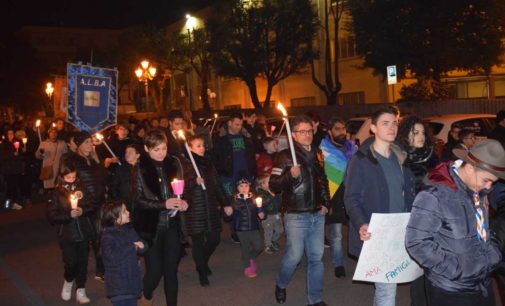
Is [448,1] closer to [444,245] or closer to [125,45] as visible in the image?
[444,245]

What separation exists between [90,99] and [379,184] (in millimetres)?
6417

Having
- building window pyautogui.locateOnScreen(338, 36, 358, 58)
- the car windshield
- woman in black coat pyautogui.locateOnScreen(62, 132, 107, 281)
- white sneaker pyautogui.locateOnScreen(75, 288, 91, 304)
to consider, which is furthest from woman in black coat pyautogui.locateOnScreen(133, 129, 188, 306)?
building window pyautogui.locateOnScreen(338, 36, 358, 58)

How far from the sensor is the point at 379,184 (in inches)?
170

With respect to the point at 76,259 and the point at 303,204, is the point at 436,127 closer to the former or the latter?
the point at 303,204

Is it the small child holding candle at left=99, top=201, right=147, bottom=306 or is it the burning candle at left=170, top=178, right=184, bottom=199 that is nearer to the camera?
the small child holding candle at left=99, top=201, right=147, bottom=306

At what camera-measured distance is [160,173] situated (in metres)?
5.09

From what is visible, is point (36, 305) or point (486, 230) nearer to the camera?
point (486, 230)

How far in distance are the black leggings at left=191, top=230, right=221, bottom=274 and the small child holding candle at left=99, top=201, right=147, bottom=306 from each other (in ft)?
5.32

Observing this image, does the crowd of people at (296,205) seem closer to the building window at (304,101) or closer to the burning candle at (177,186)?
the burning candle at (177,186)

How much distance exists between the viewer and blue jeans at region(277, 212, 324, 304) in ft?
17.4

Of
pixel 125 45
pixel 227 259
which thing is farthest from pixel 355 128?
pixel 125 45

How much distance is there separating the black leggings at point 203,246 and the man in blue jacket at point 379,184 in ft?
7.91

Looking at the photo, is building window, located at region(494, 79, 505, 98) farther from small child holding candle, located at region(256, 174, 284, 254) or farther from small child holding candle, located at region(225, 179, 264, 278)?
small child holding candle, located at region(225, 179, 264, 278)

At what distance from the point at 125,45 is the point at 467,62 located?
34448mm
